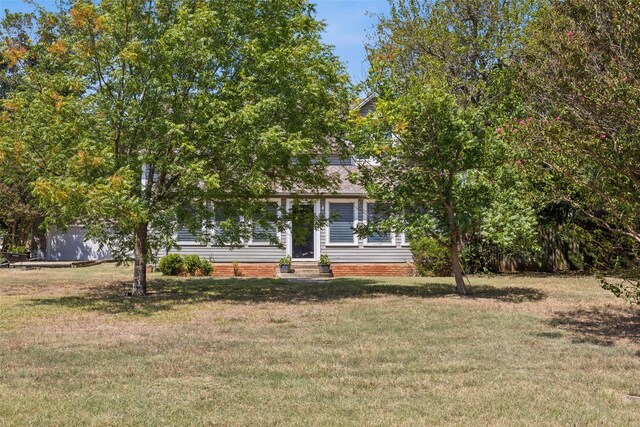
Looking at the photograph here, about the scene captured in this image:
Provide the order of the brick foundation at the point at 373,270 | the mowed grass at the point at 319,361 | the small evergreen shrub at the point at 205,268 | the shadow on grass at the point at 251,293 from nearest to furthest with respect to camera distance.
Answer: the mowed grass at the point at 319,361 < the shadow on grass at the point at 251,293 < the small evergreen shrub at the point at 205,268 < the brick foundation at the point at 373,270

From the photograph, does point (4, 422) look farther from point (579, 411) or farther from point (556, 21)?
point (556, 21)

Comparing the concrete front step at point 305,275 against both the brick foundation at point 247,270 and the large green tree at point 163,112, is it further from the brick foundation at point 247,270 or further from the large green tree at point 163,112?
the large green tree at point 163,112

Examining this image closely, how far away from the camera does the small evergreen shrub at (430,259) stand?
966 inches

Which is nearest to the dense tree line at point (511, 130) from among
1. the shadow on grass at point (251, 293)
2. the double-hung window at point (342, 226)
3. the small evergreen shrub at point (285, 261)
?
the shadow on grass at point (251, 293)

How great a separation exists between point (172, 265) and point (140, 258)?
8.75 m

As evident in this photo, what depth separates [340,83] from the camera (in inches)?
680

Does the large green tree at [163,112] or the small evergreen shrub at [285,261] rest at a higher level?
the large green tree at [163,112]

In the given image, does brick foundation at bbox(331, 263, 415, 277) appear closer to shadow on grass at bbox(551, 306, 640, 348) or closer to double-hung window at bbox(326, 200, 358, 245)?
double-hung window at bbox(326, 200, 358, 245)

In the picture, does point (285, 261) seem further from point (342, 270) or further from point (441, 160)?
point (441, 160)

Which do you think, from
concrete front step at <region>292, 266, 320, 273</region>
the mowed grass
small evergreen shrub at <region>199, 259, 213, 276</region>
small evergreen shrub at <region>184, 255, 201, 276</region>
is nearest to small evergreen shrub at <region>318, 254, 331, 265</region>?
concrete front step at <region>292, 266, 320, 273</region>

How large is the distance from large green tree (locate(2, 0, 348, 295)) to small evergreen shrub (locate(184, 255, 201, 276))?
8722 millimetres

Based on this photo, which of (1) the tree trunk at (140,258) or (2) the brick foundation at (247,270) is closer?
(1) the tree trunk at (140,258)

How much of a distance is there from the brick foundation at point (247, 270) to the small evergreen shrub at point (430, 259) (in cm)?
567

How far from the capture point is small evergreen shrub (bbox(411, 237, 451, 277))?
24.5 meters
